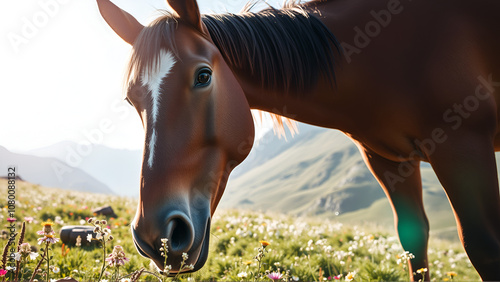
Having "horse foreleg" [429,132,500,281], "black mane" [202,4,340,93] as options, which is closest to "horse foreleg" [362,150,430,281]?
"horse foreleg" [429,132,500,281]

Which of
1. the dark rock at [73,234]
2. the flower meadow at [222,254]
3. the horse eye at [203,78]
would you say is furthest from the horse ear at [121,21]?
the dark rock at [73,234]

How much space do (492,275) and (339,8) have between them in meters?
2.22

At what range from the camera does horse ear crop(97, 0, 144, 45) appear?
98.7 inches

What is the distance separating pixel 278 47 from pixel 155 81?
103 centimetres

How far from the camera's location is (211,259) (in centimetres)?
425

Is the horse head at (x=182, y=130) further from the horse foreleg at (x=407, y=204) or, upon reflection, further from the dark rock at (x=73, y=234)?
the dark rock at (x=73, y=234)

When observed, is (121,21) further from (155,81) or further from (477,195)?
(477,195)

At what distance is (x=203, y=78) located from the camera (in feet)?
6.84

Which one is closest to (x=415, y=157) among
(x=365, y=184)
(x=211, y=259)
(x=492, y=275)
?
(x=492, y=275)

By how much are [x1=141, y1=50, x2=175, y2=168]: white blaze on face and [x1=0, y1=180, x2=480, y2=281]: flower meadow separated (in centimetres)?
54

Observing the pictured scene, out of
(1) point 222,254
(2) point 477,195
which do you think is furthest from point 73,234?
(2) point 477,195

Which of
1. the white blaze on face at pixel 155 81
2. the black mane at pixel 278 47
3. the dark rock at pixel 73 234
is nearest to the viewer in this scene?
the white blaze on face at pixel 155 81

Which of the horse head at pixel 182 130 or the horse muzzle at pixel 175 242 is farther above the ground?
the horse head at pixel 182 130

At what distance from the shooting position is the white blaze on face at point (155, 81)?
1.85 meters
